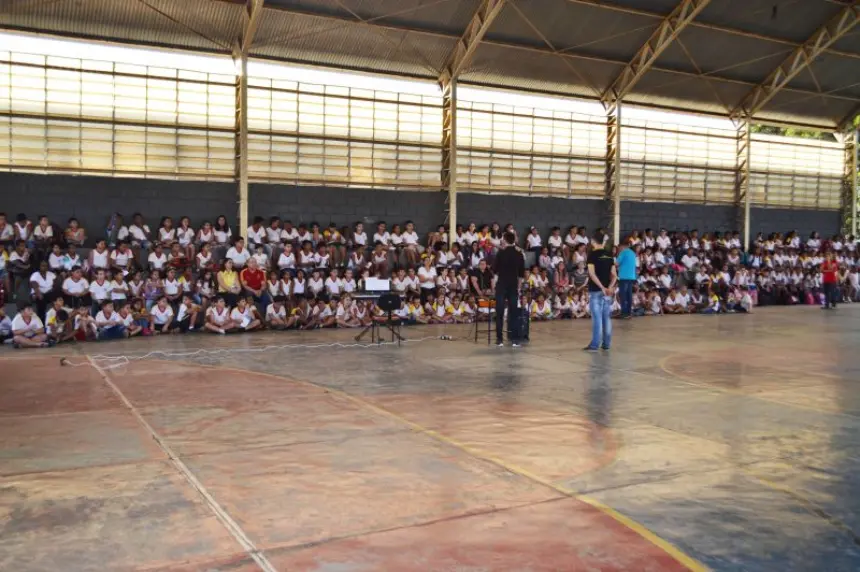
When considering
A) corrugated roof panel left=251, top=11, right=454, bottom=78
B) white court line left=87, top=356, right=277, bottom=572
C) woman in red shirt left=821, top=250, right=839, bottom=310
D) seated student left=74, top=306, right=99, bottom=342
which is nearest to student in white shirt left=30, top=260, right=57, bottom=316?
seated student left=74, top=306, right=99, bottom=342

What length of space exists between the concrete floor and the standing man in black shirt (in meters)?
2.62

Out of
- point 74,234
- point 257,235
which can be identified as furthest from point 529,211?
point 74,234

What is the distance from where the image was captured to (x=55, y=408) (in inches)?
287

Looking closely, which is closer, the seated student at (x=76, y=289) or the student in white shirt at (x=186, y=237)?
the seated student at (x=76, y=289)

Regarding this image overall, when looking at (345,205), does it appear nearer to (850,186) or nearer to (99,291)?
(99,291)

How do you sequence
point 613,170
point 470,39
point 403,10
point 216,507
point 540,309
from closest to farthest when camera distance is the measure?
point 216,507, point 540,309, point 403,10, point 470,39, point 613,170

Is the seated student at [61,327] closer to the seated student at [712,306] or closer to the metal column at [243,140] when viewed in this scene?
Answer: the metal column at [243,140]

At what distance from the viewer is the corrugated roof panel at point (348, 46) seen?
61.9 ft

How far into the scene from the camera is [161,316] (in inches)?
597

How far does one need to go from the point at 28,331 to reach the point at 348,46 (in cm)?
1108

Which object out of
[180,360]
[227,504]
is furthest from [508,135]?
[227,504]

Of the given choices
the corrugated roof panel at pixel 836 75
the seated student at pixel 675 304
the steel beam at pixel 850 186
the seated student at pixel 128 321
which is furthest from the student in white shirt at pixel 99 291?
the steel beam at pixel 850 186

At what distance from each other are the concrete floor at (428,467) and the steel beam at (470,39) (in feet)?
38.8

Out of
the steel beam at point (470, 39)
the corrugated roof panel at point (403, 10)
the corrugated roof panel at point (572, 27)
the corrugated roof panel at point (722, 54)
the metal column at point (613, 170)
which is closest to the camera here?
the corrugated roof panel at point (403, 10)
